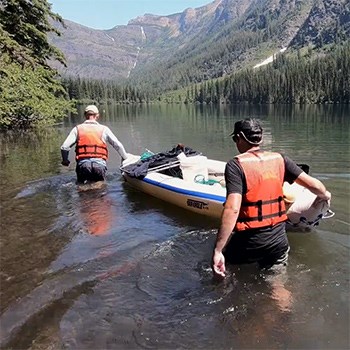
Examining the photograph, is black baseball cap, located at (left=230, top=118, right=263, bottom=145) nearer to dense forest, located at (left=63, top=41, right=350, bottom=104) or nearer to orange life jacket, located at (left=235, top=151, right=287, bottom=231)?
orange life jacket, located at (left=235, top=151, right=287, bottom=231)

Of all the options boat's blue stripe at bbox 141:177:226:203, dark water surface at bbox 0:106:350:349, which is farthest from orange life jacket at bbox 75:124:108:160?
boat's blue stripe at bbox 141:177:226:203

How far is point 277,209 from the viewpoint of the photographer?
5.35 meters

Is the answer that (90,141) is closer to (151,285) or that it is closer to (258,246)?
(151,285)

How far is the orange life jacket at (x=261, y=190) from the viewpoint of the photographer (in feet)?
16.5

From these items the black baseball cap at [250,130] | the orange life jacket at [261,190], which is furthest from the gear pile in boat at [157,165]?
the black baseball cap at [250,130]

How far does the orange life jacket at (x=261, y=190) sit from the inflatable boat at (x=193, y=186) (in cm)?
175

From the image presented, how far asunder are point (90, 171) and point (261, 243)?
726 cm

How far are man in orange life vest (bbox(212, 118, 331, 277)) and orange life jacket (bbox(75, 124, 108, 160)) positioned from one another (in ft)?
21.3

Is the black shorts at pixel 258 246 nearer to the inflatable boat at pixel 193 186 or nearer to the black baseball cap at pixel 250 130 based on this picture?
the black baseball cap at pixel 250 130

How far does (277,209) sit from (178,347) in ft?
6.75

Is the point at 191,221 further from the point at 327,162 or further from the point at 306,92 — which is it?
the point at 306,92

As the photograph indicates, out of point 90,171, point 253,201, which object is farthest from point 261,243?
point 90,171

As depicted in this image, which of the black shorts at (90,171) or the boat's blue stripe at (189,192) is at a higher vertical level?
the black shorts at (90,171)

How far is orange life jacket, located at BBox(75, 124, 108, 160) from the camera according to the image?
11086mm
